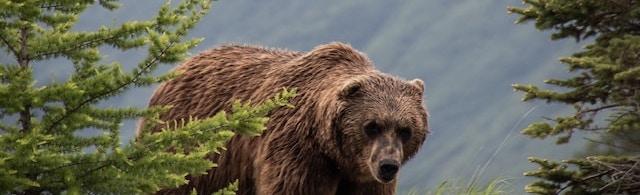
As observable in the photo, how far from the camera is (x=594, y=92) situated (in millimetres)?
8195

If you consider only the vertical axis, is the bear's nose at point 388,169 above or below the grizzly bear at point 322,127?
below

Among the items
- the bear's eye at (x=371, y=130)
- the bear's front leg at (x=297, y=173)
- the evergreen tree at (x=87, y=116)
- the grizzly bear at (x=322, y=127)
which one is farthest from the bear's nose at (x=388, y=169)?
the evergreen tree at (x=87, y=116)

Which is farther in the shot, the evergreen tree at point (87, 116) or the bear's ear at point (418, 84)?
the bear's ear at point (418, 84)

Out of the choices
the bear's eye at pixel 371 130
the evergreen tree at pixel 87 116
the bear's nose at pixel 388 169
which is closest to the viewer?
the evergreen tree at pixel 87 116

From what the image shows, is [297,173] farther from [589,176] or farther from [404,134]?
[589,176]

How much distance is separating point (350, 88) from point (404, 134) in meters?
0.49

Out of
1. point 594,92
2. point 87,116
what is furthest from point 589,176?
point 87,116

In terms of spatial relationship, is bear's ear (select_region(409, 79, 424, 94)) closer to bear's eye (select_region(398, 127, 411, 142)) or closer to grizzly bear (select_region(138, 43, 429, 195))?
grizzly bear (select_region(138, 43, 429, 195))

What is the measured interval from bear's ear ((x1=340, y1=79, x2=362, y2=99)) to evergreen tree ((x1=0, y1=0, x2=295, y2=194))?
6.39ft

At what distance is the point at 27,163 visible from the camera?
4504 mm

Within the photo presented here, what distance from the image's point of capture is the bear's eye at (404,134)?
6590 mm

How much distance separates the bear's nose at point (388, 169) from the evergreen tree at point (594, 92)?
209 cm

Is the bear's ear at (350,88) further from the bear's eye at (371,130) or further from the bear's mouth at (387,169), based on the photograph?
the bear's mouth at (387,169)

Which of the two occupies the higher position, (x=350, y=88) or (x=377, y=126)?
(x=350, y=88)
